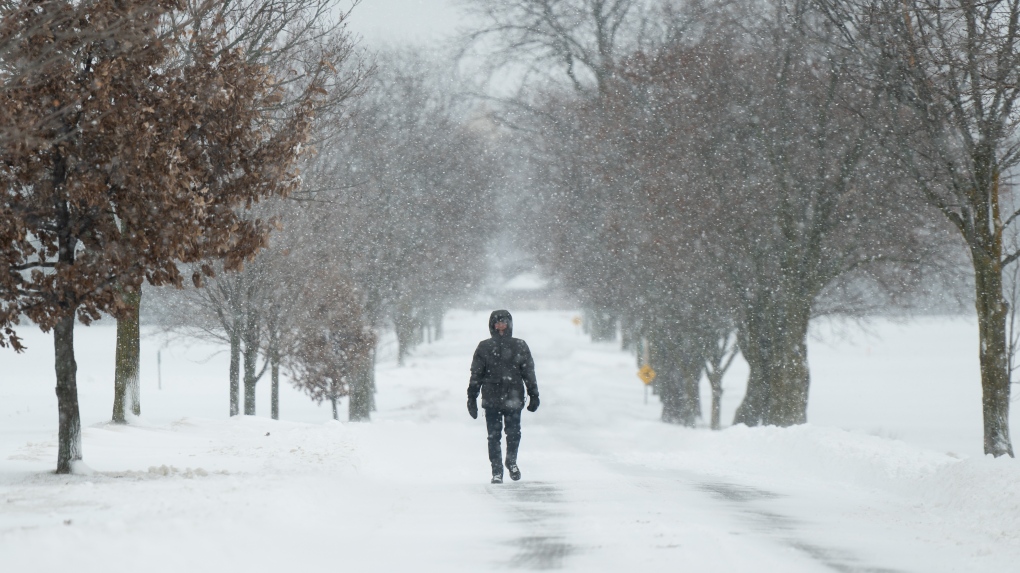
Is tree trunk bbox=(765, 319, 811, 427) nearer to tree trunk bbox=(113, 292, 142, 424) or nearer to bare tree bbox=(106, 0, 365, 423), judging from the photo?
bare tree bbox=(106, 0, 365, 423)

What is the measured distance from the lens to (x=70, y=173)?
9.96 metres

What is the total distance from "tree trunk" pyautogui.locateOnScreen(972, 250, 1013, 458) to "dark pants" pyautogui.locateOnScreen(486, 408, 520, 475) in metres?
6.30

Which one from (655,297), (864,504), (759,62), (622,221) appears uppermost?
→ (759,62)

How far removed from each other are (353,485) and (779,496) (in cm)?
396

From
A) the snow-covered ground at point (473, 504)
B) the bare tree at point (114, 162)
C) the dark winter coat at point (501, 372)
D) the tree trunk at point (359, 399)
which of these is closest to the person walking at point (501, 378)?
the dark winter coat at point (501, 372)

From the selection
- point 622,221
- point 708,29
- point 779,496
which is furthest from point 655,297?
point 779,496

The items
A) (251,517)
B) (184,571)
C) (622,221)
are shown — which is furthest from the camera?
(622,221)

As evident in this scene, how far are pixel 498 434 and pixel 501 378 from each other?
73 cm

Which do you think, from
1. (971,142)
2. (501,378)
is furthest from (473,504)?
(971,142)

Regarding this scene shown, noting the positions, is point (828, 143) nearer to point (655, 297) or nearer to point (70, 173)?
point (655, 297)

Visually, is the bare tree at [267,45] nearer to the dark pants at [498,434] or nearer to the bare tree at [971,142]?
the dark pants at [498,434]

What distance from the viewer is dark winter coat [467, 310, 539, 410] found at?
11773 mm

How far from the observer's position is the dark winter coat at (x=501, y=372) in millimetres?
11773

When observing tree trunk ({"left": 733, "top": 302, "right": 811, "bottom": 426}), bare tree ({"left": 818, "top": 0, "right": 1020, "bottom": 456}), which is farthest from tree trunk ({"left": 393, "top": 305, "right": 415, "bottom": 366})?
bare tree ({"left": 818, "top": 0, "right": 1020, "bottom": 456})
